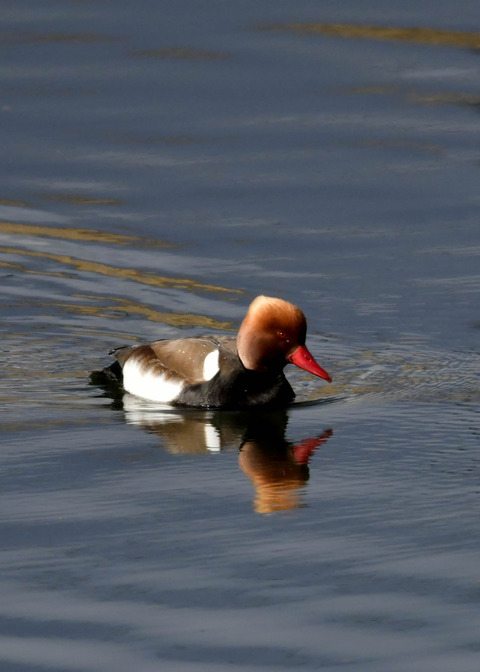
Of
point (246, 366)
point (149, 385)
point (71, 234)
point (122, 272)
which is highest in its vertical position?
point (71, 234)

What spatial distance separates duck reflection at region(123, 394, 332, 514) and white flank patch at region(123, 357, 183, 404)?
7 centimetres

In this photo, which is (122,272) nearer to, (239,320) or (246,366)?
(239,320)

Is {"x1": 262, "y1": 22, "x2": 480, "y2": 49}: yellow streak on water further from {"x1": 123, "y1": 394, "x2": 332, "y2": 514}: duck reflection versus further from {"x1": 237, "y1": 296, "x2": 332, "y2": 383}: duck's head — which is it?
{"x1": 123, "y1": 394, "x2": 332, "y2": 514}: duck reflection

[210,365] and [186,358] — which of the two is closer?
[210,365]

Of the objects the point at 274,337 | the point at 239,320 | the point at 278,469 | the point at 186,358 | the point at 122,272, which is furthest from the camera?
the point at 122,272

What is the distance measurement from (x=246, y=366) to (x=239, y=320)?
Result: 1.67 m

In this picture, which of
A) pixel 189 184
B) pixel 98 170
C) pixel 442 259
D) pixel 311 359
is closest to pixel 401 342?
pixel 311 359

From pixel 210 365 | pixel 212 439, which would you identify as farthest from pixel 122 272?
pixel 212 439

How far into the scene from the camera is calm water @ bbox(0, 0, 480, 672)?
17.3 feet

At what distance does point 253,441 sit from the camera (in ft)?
25.9

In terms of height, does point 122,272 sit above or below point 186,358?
above

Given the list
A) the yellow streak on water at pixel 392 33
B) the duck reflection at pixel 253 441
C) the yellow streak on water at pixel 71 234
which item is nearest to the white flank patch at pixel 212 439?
the duck reflection at pixel 253 441

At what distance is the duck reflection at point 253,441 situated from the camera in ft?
22.5

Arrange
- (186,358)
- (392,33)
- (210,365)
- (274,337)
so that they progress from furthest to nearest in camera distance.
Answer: (392,33)
(186,358)
(210,365)
(274,337)
